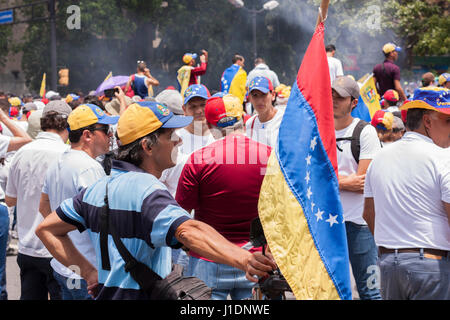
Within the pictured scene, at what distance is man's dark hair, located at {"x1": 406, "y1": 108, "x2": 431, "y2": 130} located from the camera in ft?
13.4

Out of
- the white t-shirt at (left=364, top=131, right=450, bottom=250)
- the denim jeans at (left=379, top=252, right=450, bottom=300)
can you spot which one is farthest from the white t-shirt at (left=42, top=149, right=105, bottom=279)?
the denim jeans at (left=379, top=252, right=450, bottom=300)

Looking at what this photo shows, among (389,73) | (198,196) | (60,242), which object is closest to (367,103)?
(389,73)

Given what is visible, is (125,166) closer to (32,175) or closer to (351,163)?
(32,175)

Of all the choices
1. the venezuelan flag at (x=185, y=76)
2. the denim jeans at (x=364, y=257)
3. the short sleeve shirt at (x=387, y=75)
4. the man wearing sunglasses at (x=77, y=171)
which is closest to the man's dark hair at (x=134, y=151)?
the man wearing sunglasses at (x=77, y=171)

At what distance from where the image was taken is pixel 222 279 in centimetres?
468

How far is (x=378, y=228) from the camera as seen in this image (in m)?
4.21

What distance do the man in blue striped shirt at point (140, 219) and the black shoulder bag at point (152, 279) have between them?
0.08 feet

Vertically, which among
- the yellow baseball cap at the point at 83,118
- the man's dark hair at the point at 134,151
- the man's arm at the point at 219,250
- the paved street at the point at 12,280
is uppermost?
the yellow baseball cap at the point at 83,118

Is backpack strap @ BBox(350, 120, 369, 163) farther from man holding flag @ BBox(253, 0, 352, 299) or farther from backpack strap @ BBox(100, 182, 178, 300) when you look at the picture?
backpack strap @ BBox(100, 182, 178, 300)

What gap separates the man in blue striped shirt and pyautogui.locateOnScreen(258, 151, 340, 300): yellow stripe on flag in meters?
0.47

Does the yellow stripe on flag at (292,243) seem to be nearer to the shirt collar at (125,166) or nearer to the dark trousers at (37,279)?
the shirt collar at (125,166)

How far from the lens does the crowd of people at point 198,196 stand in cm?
293

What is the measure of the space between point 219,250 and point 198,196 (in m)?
2.08
